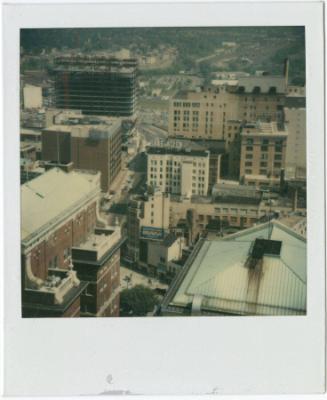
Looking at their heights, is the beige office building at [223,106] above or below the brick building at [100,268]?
above

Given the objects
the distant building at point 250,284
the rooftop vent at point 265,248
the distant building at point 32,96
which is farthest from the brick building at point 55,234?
the rooftop vent at point 265,248

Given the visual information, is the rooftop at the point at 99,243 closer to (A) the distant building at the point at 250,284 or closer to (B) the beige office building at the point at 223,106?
(A) the distant building at the point at 250,284

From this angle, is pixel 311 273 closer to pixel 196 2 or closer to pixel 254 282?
pixel 254 282

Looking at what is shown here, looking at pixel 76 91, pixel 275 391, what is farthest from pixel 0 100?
pixel 275 391

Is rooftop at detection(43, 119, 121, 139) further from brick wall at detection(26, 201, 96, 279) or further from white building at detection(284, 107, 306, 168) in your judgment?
white building at detection(284, 107, 306, 168)

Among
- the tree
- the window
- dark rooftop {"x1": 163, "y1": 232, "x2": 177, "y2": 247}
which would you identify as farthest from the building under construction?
the tree

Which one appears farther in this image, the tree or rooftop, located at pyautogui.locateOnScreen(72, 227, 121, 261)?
rooftop, located at pyautogui.locateOnScreen(72, 227, 121, 261)
